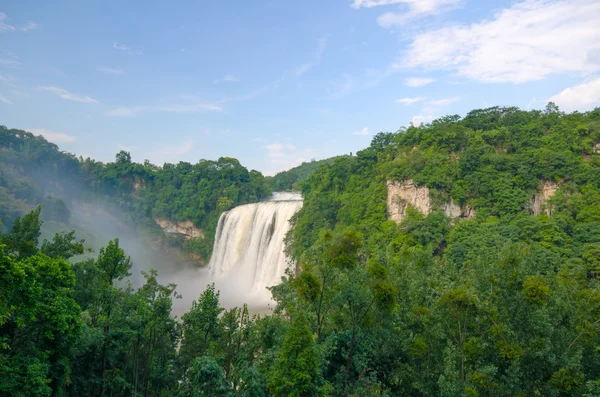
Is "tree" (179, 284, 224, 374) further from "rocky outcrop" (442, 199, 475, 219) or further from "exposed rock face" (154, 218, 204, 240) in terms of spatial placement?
"exposed rock face" (154, 218, 204, 240)

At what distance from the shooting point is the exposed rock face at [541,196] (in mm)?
23609

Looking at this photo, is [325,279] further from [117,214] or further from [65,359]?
[117,214]

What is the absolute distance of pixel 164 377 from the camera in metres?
13.8

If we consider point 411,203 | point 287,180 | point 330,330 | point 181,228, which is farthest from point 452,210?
point 287,180

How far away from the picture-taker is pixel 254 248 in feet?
116

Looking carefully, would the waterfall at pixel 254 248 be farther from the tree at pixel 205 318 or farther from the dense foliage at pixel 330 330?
the tree at pixel 205 318

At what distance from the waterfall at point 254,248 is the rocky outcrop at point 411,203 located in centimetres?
921

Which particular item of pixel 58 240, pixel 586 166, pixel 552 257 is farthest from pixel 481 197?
pixel 58 240

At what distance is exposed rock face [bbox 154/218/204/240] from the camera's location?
159ft

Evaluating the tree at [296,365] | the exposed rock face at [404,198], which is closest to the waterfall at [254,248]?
the exposed rock face at [404,198]

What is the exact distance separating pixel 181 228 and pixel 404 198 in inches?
1224

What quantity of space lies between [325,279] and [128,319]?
5.87m

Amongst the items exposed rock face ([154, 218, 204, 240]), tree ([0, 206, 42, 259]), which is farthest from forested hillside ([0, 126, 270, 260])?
tree ([0, 206, 42, 259])

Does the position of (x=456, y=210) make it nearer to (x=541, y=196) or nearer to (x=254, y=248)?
(x=541, y=196)
